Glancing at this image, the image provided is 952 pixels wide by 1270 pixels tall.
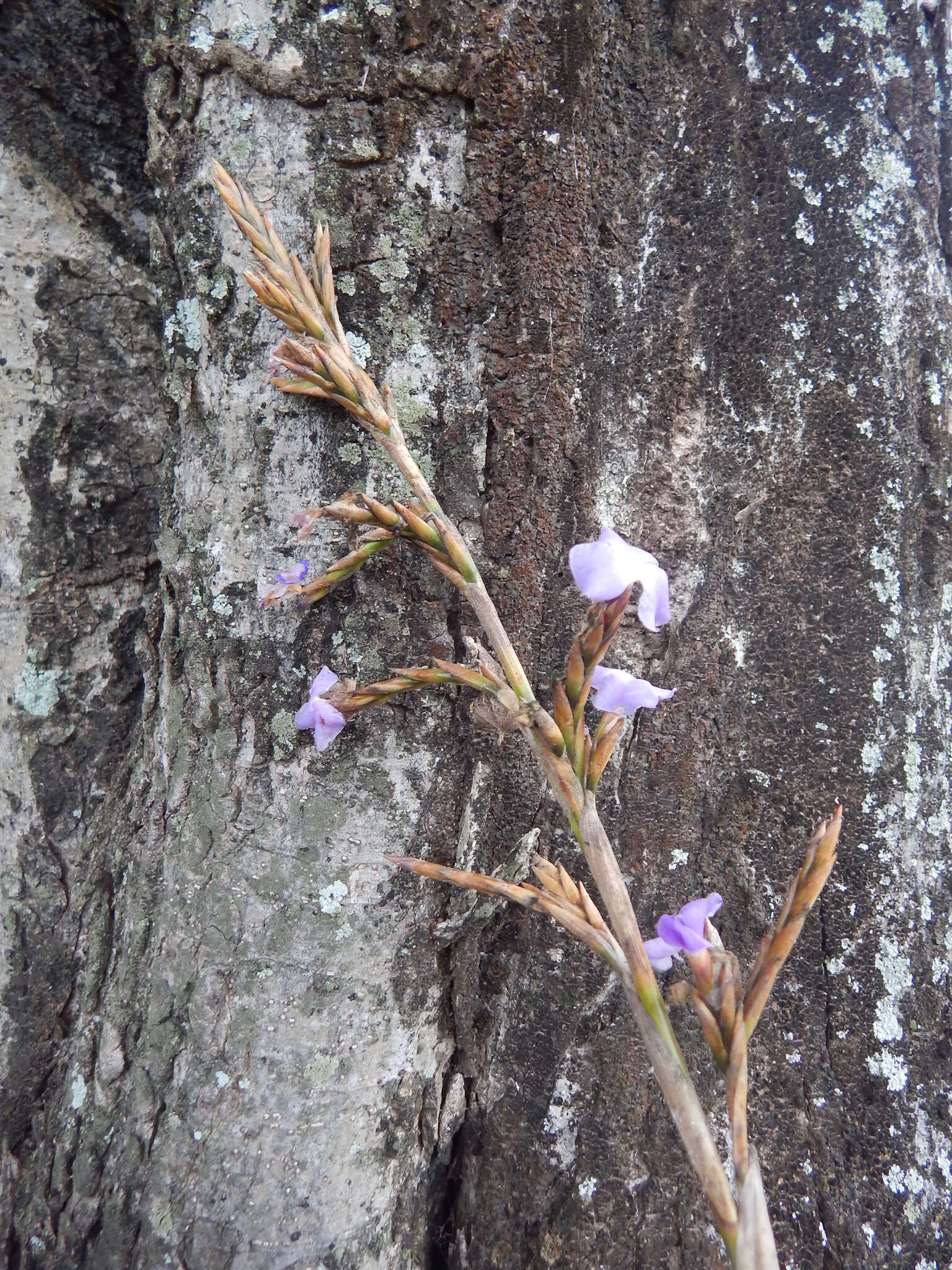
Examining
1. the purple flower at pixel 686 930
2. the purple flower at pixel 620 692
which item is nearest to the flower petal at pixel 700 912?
the purple flower at pixel 686 930

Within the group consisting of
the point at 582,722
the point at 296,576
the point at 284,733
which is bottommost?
the point at 284,733

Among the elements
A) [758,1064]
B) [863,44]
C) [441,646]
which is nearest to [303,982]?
[441,646]

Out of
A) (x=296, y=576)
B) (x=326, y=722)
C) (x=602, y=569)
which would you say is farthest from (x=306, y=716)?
(x=602, y=569)

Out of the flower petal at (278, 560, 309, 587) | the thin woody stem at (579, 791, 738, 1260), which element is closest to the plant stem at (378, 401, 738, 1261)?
the thin woody stem at (579, 791, 738, 1260)

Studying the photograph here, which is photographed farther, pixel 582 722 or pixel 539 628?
pixel 539 628

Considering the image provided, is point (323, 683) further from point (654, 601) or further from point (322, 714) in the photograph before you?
point (654, 601)

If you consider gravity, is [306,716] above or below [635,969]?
above
